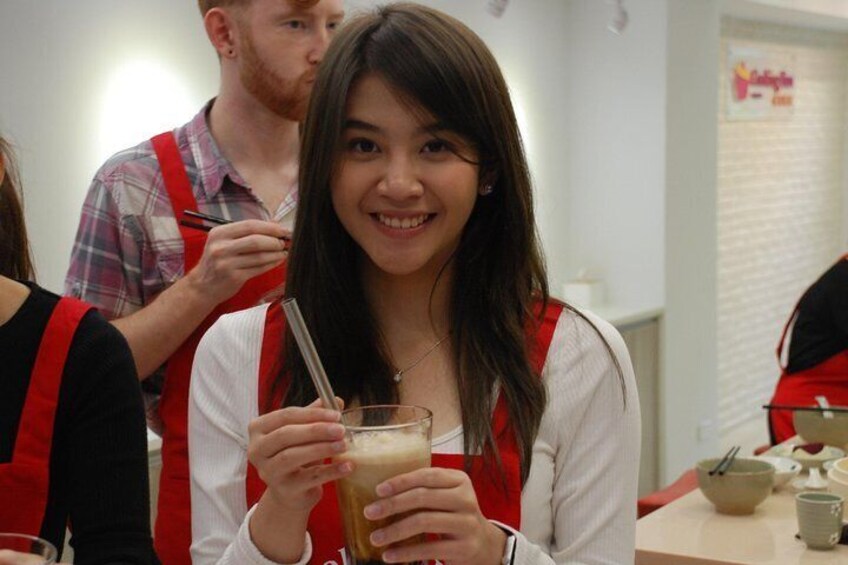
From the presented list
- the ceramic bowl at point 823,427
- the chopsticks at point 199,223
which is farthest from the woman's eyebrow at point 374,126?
the ceramic bowl at point 823,427

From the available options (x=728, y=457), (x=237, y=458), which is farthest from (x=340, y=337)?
(x=728, y=457)

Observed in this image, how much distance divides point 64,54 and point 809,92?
699 centimetres

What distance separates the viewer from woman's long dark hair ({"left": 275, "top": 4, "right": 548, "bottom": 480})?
1516mm

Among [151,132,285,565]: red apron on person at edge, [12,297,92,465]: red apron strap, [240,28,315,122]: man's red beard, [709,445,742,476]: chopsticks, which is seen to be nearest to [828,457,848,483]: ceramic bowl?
[709,445,742,476]: chopsticks

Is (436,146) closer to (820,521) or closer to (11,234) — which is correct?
(11,234)

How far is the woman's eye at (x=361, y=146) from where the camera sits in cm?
153

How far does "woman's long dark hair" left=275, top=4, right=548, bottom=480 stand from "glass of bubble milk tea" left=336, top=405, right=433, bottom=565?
0.24 meters

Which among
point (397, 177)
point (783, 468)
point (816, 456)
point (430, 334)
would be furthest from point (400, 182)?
point (816, 456)

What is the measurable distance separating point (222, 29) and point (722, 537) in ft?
5.34

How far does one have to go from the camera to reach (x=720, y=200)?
26.2ft

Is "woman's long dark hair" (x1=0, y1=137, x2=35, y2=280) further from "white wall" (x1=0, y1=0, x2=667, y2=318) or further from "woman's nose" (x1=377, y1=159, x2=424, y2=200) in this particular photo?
"white wall" (x1=0, y1=0, x2=667, y2=318)

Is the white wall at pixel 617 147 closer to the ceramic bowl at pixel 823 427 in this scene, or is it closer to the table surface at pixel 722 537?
the ceramic bowl at pixel 823 427

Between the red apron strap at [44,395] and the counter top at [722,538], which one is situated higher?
the red apron strap at [44,395]

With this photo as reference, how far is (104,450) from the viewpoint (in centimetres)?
157
